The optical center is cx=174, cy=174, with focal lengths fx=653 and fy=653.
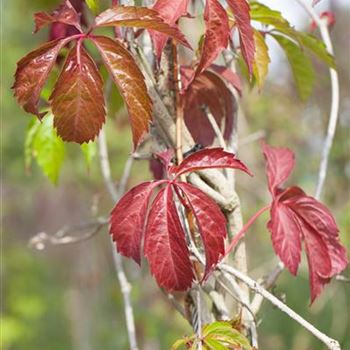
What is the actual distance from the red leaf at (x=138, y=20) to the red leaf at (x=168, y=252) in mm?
203

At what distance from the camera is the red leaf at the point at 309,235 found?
2.88ft

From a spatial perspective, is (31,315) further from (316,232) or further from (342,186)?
(316,232)

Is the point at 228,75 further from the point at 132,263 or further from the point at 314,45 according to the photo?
the point at 132,263

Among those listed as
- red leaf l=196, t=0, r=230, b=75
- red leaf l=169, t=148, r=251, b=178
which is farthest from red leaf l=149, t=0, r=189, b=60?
red leaf l=169, t=148, r=251, b=178

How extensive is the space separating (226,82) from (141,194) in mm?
326

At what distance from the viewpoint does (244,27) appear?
731 mm

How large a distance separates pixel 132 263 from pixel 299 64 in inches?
115

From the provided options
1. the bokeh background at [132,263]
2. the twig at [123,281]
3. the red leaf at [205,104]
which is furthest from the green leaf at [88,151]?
the bokeh background at [132,263]

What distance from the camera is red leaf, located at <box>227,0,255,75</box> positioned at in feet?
2.37

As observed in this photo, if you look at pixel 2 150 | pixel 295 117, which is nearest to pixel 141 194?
pixel 295 117

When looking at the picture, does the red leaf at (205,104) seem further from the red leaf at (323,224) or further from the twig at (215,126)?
the red leaf at (323,224)

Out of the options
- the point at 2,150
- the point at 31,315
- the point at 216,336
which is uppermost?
the point at 216,336

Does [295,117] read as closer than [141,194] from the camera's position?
No

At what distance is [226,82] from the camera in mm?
1035
